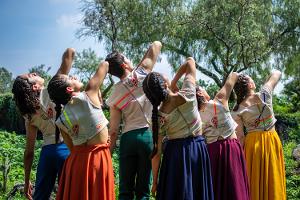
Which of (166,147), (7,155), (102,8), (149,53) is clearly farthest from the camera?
(102,8)

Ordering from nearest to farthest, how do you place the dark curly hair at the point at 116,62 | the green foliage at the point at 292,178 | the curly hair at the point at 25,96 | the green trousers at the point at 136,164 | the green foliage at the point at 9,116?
the curly hair at the point at 25,96 < the green trousers at the point at 136,164 < the dark curly hair at the point at 116,62 < the green foliage at the point at 292,178 < the green foliage at the point at 9,116

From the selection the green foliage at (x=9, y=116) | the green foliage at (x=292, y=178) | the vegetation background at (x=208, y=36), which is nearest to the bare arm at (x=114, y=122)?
the green foliage at (x=292, y=178)

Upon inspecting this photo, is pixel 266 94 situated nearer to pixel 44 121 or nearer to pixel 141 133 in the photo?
pixel 141 133

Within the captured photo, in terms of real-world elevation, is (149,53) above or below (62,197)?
above

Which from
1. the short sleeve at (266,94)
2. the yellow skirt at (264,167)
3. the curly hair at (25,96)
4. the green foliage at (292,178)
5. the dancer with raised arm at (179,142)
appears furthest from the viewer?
the green foliage at (292,178)

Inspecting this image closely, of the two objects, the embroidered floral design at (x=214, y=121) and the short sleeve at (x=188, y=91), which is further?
the embroidered floral design at (x=214, y=121)

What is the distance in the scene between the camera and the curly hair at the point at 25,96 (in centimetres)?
354

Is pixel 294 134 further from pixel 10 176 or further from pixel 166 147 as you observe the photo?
pixel 166 147

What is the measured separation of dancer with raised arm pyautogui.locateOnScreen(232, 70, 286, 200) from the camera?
4.29 meters

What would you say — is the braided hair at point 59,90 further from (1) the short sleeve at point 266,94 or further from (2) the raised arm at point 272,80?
(2) the raised arm at point 272,80

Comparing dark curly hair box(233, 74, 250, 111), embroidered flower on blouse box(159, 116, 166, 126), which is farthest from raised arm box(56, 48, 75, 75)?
dark curly hair box(233, 74, 250, 111)

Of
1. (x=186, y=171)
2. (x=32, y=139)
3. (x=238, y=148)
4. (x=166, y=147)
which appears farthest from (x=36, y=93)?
(x=238, y=148)

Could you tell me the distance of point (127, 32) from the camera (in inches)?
511

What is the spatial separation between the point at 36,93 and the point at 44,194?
32.6 inches
